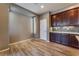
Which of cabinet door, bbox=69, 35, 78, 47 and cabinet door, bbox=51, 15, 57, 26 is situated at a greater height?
cabinet door, bbox=51, 15, 57, 26

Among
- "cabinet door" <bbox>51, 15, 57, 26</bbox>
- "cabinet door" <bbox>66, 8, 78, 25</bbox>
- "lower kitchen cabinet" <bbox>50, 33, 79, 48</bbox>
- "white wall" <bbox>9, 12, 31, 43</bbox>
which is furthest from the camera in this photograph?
"cabinet door" <bbox>66, 8, 78, 25</bbox>

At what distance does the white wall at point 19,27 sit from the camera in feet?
10.9

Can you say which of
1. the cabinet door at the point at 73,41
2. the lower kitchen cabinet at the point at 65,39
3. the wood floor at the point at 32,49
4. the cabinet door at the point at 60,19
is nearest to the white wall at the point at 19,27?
the wood floor at the point at 32,49

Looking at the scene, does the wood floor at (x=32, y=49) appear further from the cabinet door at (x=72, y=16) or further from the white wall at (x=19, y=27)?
the cabinet door at (x=72, y=16)

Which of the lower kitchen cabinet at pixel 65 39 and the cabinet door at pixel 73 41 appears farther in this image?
the cabinet door at pixel 73 41

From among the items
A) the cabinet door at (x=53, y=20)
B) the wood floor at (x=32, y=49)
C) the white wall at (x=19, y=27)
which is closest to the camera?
the wood floor at (x=32, y=49)

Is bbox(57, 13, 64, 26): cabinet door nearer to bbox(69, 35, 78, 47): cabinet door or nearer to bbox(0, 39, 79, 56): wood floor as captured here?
bbox(69, 35, 78, 47): cabinet door

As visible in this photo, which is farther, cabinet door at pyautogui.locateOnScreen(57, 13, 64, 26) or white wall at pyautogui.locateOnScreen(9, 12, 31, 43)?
cabinet door at pyautogui.locateOnScreen(57, 13, 64, 26)

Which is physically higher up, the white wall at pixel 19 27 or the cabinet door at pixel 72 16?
the cabinet door at pixel 72 16

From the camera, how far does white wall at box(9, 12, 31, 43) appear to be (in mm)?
3312

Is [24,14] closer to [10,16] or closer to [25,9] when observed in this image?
[25,9]

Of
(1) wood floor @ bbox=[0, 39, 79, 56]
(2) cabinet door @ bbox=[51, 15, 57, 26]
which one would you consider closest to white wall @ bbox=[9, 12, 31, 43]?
(1) wood floor @ bbox=[0, 39, 79, 56]

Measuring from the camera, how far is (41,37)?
11.7 feet

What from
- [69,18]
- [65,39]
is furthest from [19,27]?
[69,18]
